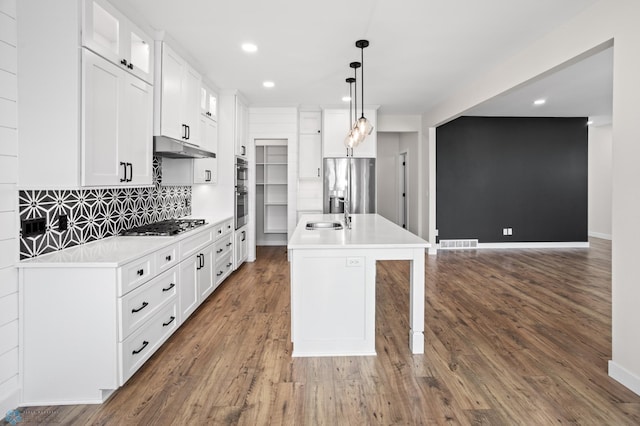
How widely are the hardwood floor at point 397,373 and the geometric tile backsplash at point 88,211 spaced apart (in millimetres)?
974

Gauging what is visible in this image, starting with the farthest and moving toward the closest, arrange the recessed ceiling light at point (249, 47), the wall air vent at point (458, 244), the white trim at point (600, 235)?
the white trim at point (600, 235) → the wall air vent at point (458, 244) → the recessed ceiling light at point (249, 47)

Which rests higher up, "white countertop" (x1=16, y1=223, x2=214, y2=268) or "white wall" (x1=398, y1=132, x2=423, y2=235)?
"white wall" (x1=398, y1=132, x2=423, y2=235)

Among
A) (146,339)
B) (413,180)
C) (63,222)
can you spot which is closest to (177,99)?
(63,222)

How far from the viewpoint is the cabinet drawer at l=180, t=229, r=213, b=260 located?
302 centimetres

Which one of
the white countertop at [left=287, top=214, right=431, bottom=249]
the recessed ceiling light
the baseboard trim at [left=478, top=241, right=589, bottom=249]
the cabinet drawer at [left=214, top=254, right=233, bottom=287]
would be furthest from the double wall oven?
the baseboard trim at [left=478, top=241, right=589, bottom=249]

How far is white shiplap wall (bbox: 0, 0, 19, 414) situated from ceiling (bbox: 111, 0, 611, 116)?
2.69 ft

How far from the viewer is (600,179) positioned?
8203 mm

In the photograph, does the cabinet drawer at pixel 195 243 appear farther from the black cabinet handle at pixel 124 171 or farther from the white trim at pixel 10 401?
the white trim at pixel 10 401

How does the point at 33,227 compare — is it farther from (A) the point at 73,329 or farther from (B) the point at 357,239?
(B) the point at 357,239

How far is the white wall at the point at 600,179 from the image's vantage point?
805cm

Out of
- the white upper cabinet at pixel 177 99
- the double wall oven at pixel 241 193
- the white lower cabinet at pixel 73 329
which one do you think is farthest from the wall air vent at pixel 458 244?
the white lower cabinet at pixel 73 329

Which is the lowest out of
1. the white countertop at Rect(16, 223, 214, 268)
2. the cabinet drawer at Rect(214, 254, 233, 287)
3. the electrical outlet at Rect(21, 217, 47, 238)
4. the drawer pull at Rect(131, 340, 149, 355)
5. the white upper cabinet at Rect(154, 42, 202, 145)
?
the drawer pull at Rect(131, 340, 149, 355)

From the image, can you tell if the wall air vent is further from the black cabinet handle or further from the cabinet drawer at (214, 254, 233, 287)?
the black cabinet handle

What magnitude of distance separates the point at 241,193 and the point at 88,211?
266 cm
